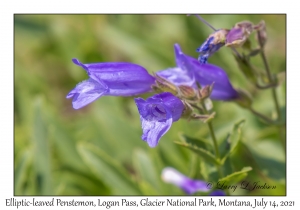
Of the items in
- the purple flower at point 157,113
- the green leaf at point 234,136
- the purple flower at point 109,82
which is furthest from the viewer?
the green leaf at point 234,136

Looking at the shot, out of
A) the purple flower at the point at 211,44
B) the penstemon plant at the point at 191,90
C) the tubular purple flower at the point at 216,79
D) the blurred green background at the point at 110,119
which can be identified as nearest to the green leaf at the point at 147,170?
the blurred green background at the point at 110,119

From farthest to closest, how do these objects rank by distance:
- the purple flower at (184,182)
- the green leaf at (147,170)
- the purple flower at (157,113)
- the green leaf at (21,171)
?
the green leaf at (147,170) → the green leaf at (21,171) → the purple flower at (184,182) → the purple flower at (157,113)

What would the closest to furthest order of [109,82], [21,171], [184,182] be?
[109,82] → [184,182] → [21,171]

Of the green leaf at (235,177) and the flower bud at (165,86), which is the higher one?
the flower bud at (165,86)

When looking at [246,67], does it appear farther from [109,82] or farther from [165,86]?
[109,82]

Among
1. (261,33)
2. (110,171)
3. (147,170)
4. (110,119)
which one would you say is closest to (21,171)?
(110,171)

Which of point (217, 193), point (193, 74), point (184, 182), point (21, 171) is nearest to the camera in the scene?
point (193, 74)

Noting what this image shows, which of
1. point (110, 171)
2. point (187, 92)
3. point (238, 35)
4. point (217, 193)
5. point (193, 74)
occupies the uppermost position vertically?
point (238, 35)

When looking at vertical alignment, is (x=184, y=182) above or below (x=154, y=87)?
below

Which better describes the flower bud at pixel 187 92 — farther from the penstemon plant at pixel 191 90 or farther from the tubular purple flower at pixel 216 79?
the tubular purple flower at pixel 216 79
